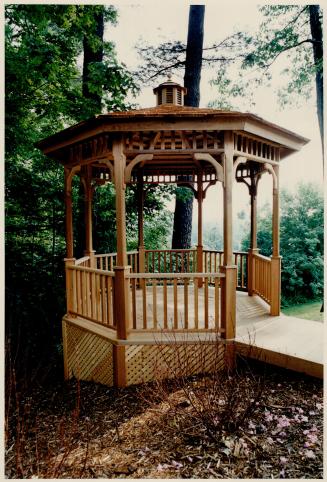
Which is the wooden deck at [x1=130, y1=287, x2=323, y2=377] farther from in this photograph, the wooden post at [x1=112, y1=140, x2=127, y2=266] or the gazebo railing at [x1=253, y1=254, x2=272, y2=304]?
the wooden post at [x1=112, y1=140, x2=127, y2=266]

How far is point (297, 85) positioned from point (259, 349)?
10.2 meters

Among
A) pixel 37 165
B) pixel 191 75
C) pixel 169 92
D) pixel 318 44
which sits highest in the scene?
pixel 318 44

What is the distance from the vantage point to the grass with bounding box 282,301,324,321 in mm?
11788

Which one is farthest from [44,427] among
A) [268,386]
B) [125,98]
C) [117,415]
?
[125,98]

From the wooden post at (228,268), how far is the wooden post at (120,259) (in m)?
1.54

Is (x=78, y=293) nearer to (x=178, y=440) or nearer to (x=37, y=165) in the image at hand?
(x=178, y=440)

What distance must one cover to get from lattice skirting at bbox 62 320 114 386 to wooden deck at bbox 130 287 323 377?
646mm

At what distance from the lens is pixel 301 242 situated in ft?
48.3

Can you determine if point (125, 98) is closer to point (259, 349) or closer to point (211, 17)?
point (211, 17)

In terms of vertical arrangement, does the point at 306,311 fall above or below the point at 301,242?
below

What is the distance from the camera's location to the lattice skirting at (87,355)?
572 cm

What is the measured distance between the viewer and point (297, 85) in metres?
11.9

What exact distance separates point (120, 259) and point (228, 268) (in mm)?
1695

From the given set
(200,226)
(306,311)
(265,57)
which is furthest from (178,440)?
(265,57)
